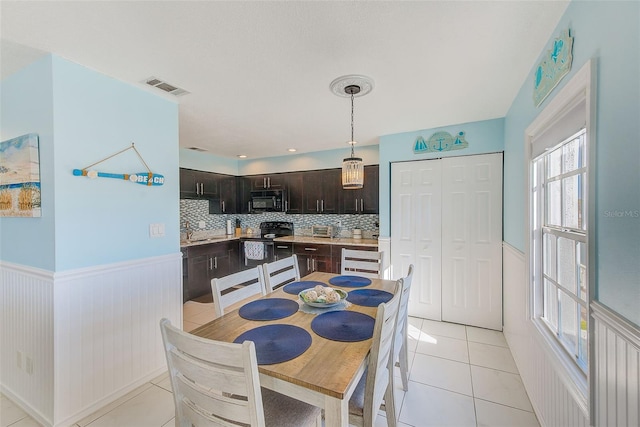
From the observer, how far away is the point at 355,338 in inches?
51.2

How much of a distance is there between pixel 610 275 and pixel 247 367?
1.31 meters

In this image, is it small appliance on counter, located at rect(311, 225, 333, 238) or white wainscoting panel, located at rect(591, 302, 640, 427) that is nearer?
white wainscoting panel, located at rect(591, 302, 640, 427)

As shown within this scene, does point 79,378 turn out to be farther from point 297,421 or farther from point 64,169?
point 297,421

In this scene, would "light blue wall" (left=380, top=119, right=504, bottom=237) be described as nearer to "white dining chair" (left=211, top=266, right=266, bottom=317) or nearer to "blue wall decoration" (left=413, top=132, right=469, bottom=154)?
"blue wall decoration" (left=413, top=132, right=469, bottom=154)

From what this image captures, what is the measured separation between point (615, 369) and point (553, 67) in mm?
1460

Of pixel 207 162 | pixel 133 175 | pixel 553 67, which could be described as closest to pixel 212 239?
pixel 207 162

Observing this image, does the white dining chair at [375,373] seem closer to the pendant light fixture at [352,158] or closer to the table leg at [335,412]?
the table leg at [335,412]

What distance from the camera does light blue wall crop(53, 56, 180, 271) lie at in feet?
→ 5.71

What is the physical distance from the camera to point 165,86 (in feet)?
6.94

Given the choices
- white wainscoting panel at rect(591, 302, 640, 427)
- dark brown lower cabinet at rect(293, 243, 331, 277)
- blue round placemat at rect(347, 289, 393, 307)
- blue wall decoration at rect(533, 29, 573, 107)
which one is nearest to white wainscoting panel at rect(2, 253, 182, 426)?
blue round placemat at rect(347, 289, 393, 307)

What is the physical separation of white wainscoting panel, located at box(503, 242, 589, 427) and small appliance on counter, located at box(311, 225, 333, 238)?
2.53m

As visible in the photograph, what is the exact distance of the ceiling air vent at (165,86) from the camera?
6.63 feet

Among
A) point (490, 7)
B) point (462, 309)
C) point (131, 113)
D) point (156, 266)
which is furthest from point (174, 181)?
point (462, 309)

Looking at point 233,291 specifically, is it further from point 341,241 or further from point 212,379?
point 341,241
